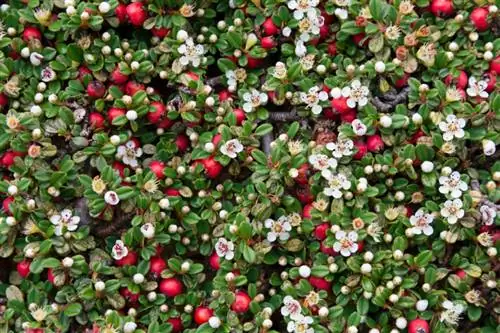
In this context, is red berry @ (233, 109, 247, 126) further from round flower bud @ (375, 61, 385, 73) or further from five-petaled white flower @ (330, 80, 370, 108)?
round flower bud @ (375, 61, 385, 73)

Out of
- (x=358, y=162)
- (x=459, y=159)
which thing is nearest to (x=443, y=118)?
(x=459, y=159)

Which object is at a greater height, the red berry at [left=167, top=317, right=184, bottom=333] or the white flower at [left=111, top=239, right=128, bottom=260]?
the white flower at [left=111, top=239, right=128, bottom=260]

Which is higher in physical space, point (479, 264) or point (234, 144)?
point (234, 144)

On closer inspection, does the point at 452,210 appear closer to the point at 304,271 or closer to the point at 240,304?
the point at 304,271

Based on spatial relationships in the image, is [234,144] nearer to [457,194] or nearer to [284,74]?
[284,74]

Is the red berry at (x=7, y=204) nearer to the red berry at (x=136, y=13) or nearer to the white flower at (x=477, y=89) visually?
the red berry at (x=136, y=13)

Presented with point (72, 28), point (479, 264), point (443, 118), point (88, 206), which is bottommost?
point (479, 264)

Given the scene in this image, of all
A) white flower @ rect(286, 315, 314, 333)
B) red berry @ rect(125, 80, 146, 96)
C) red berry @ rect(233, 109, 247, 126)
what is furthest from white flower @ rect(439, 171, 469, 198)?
red berry @ rect(125, 80, 146, 96)

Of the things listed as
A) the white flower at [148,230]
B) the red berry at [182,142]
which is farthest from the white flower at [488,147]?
the white flower at [148,230]
